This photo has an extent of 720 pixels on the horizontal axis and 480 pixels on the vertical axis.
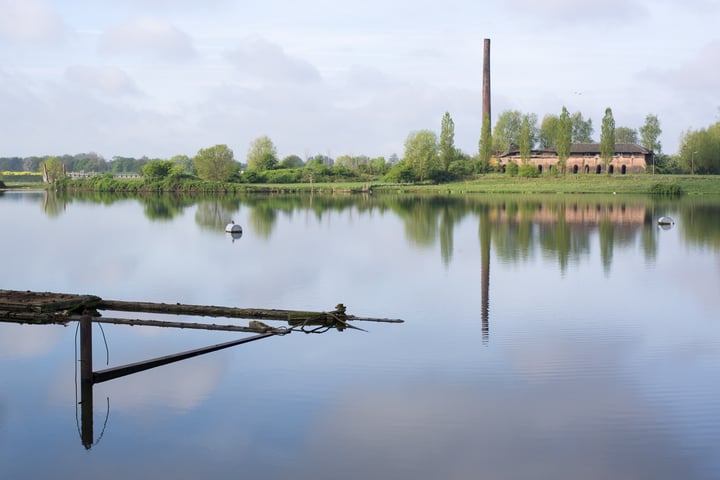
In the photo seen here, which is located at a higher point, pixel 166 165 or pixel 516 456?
pixel 166 165

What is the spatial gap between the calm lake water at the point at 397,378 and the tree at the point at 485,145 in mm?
77295

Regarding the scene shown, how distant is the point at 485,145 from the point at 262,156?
43972 mm

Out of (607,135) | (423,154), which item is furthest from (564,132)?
(423,154)

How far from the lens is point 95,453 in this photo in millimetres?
9961

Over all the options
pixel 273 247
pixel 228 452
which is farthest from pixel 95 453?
pixel 273 247

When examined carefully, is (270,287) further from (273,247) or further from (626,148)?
(626,148)

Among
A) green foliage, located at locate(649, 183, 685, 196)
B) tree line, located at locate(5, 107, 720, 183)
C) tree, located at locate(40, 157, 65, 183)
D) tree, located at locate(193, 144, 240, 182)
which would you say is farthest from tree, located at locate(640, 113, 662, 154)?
tree, located at locate(40, 157, 65, 183)

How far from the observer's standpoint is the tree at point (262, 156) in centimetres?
13012

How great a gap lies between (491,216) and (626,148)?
64348 mm

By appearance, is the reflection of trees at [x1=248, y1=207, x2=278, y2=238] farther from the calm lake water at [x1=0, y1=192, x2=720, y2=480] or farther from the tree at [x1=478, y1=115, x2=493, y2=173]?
the tree at [x1=478, y1=115, x2=493, y2=173]

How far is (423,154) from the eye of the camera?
107 meters

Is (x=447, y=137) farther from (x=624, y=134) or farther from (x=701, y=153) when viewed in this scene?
(x=624, y=134)

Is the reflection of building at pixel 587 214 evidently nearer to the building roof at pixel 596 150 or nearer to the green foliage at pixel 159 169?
the building roof at pixel 596 150

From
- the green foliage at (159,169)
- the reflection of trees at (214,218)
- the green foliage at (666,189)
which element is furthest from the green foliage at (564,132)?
the green foliage at (159,169)
